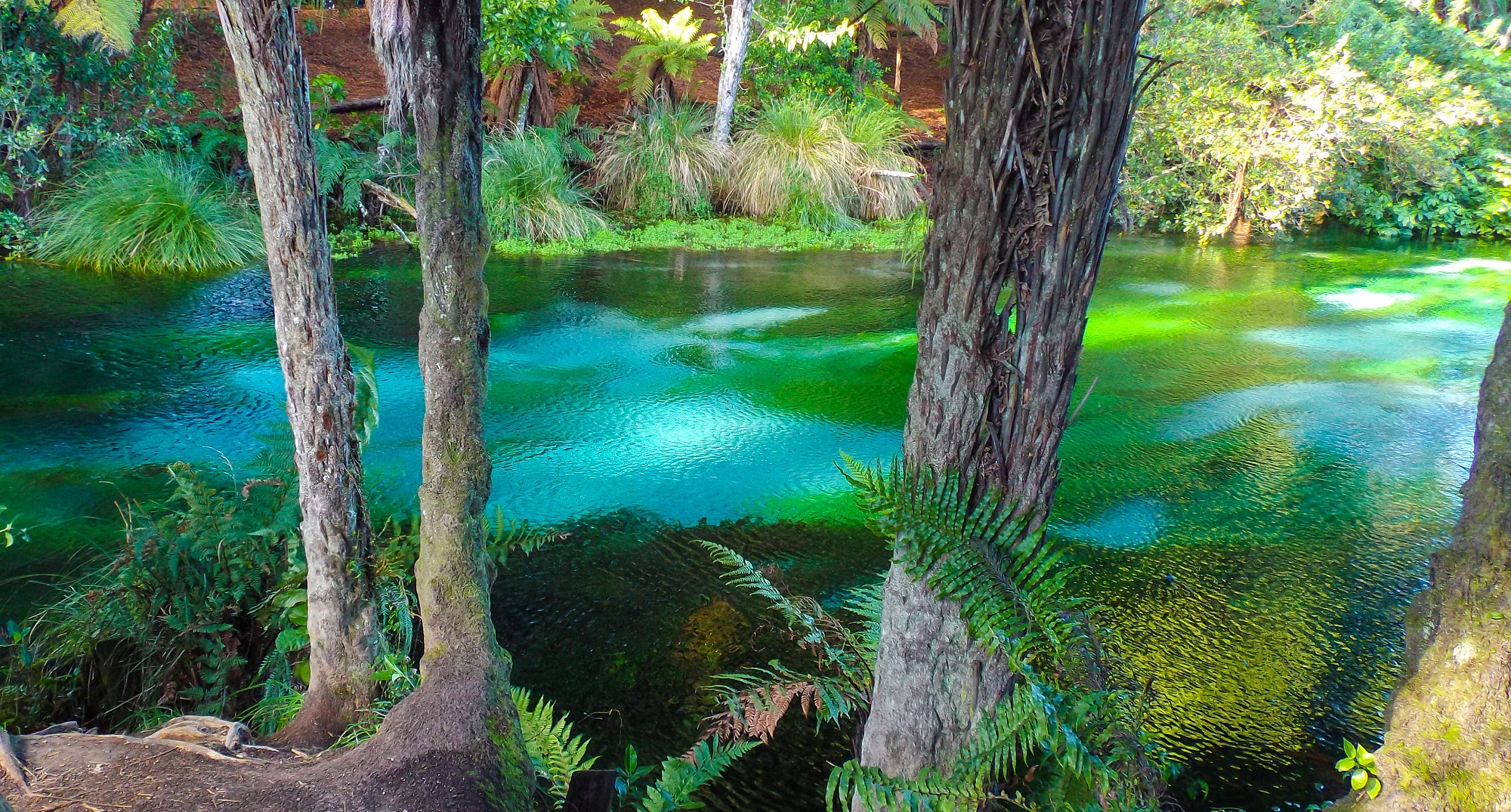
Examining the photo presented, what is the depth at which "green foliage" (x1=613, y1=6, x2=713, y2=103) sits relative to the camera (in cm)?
1352

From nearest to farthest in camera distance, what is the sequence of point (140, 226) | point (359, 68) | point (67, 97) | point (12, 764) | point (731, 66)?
point (12, 764)
point (140, 226)
point (67, 97)
point (731, 66)
point (359, 68)

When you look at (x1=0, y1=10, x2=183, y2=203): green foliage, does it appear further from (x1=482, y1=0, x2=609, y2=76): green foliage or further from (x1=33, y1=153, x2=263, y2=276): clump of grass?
(x1=482, y1=0, x2=609, y2=76): green foliage

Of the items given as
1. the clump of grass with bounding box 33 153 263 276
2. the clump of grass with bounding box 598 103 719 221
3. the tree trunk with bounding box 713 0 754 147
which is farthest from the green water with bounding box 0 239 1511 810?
the tree trunk with bounding box 713 0 754 147

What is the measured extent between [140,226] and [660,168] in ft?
19.3

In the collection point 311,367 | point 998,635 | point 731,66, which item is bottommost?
point 998,635

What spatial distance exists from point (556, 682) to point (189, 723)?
126 cm

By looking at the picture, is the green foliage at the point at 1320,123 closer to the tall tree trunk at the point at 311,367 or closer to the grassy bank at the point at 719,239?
the grassy bank at the point at 719,239

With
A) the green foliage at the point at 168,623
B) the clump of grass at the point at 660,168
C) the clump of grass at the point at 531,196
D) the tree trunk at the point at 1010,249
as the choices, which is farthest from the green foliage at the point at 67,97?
the tree trunk at the point at 1010,249

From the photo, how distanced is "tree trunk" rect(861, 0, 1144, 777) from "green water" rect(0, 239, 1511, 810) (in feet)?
4.52

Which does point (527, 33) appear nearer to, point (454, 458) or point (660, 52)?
point (660, 52)

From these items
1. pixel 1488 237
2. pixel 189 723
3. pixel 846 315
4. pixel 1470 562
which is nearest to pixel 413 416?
pixel 189 723

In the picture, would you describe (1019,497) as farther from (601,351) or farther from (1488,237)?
(1488,237)

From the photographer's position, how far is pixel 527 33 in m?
A: 11.0

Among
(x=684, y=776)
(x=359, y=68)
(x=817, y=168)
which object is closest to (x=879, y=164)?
(x=817, y=168)
